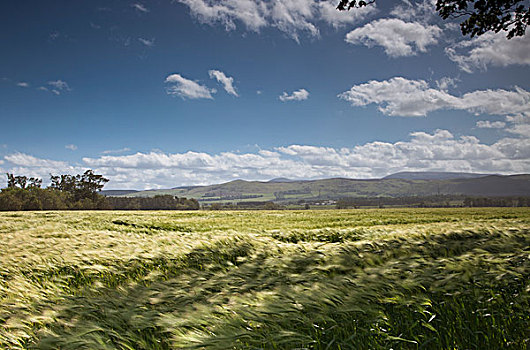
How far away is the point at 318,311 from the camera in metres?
2.86

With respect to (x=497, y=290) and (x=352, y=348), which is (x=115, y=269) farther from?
(x=497, y=290)

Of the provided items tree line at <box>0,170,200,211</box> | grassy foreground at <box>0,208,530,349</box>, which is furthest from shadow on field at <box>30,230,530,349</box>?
tree line at <box>0,170,200,211</box>

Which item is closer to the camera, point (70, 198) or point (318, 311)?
point (318, 311)

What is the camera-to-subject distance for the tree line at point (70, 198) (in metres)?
71.4

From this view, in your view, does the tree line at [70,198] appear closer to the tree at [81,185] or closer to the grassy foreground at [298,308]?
the tree at [81,185]

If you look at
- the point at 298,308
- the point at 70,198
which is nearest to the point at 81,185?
the point at 70,198

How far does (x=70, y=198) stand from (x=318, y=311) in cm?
10158

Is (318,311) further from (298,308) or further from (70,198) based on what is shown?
(70,198)

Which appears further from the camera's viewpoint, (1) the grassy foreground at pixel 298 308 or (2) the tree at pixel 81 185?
(2) the tree at pixel 81 185

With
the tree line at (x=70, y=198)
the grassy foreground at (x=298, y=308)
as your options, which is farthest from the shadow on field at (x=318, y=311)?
the tree line at (x=70, y=198)

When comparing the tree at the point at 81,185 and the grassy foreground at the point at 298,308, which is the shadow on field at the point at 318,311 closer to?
the grassy foreground at the point at 298,308

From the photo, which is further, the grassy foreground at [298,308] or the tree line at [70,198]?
the tree line at [70,198]

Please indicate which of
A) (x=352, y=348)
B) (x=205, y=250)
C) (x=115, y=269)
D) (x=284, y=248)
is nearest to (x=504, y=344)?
(x=352, y=348)

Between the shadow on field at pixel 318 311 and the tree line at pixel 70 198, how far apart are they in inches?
3384
